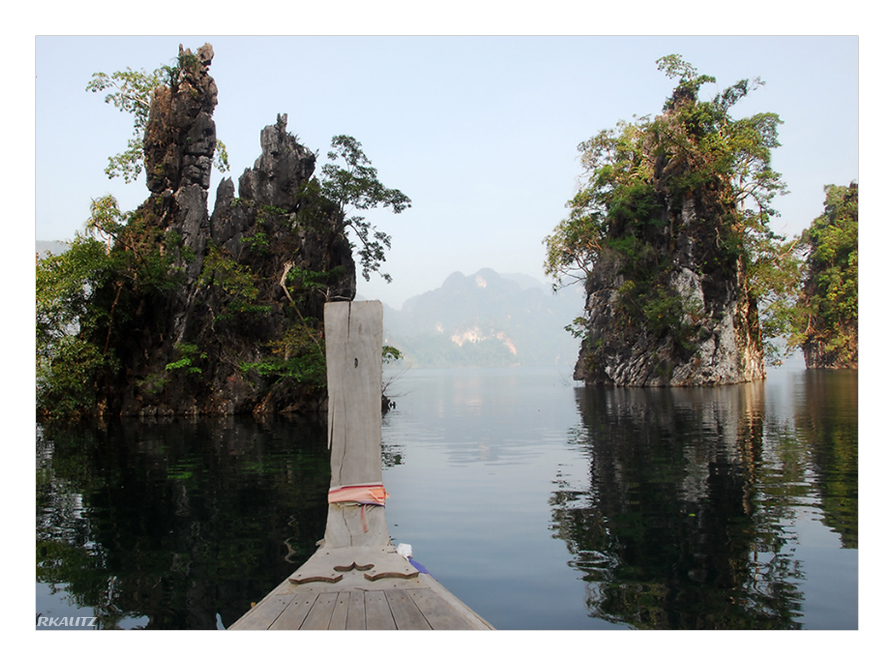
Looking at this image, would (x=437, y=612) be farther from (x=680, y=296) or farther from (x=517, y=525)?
(x=680, y=296)

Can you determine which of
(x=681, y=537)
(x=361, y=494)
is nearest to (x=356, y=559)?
(x=361, y=494)

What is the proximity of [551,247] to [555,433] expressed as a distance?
3189 centimetres

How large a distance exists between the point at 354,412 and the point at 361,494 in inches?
28.9

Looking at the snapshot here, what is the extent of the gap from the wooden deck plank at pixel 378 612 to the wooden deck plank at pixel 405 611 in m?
0.03

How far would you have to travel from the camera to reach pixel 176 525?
8508mm

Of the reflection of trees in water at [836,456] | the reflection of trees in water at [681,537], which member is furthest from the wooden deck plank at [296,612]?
the reflection of trees in water at [836,456]

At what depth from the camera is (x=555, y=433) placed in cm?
A: 1845

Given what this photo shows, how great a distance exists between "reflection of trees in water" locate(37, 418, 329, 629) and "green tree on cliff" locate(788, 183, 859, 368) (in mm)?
52793

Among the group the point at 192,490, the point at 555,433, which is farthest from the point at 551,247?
Answer: the point at 192,490

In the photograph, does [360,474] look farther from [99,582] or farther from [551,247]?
[551,247]

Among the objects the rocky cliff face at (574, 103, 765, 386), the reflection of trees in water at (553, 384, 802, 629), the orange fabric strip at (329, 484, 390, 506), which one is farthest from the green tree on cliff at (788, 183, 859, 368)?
the orange fabric strip at (329, 484, 390, 506)

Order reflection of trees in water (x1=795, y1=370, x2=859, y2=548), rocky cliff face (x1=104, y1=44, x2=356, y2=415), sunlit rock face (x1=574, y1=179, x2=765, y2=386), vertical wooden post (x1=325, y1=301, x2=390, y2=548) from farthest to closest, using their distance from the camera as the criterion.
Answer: sunlit rock face (x1=574, y1=179, x2=765, y2=386), rocky cliff face (x1=104, y1=44, x2=356, y2=415), reflection of trees in water (x1=795, y1=370, x2=859, y2=548), vertical wooden post (x1=325, y1=301, x2=390, y2=548)

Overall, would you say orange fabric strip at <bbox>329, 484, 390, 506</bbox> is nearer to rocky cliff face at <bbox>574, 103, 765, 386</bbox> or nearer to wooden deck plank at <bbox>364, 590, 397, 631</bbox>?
wooden deck plank at <bbox>364, 590, 397, 631</bbox>

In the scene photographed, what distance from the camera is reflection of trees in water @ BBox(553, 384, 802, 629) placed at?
561 centimetres
